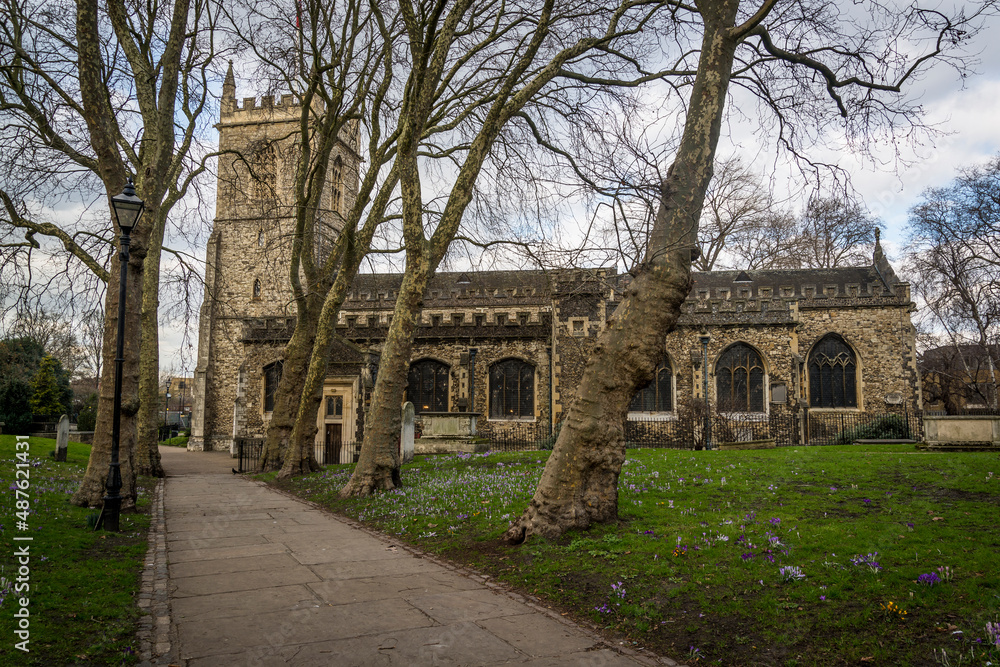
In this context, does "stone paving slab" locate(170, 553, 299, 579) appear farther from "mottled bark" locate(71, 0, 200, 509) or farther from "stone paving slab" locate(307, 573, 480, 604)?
"mottled bark" locate(71, 0, 200, 509)

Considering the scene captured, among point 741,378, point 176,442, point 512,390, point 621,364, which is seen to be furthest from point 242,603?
point 176,442

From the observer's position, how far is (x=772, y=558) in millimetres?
5242

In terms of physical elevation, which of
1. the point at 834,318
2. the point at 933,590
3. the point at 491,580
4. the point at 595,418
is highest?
the point at 834,318

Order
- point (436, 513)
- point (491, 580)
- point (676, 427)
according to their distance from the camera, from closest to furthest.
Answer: point (491, 580) < point (436, 513) < point (676, 427)

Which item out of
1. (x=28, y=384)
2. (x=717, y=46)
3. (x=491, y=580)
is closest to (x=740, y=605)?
(x=491, y=580)

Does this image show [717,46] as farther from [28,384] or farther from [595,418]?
[28,384]

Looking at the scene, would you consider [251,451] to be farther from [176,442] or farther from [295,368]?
[176,442]

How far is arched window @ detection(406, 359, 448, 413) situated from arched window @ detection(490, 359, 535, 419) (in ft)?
6.90

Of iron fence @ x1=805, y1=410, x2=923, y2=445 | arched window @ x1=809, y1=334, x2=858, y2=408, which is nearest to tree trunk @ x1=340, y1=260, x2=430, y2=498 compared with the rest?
iron fence @ x1=805, y1=410, x2=923, y2=445

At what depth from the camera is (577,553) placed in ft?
19.9

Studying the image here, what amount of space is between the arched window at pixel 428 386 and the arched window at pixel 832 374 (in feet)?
51.8

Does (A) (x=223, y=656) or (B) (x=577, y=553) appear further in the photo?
(B) (x=577, y=553)

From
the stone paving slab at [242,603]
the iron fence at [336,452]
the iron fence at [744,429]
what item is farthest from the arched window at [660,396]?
the stone paving slab at [242,603]

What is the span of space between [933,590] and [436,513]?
6083mm
